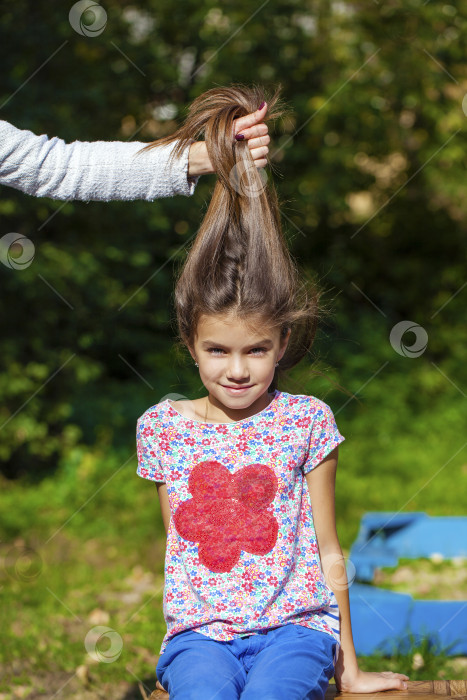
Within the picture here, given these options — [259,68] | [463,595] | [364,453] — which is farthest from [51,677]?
[259,68]

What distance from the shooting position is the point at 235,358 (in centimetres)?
216

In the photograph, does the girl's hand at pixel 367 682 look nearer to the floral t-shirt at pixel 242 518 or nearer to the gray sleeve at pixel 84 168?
the floral t-shirt at pixel 242 518

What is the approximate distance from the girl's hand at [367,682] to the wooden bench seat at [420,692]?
0.01 metres

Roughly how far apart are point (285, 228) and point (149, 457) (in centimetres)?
404

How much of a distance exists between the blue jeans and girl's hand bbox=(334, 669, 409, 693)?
121 millimetres

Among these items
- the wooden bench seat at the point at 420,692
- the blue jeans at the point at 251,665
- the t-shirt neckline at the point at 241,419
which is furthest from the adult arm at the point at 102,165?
the wooden bench seat at the point at 420,692

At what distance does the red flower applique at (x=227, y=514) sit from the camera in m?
2.14

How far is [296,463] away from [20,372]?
3.84 metres

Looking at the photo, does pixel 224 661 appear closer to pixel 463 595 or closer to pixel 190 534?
pixel 190 534

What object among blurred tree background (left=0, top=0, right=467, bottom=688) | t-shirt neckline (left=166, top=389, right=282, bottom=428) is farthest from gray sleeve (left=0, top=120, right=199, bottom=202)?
blurred tree background (left=0, top=0, right=467, bottom=688)

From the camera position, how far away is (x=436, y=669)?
3115 mm

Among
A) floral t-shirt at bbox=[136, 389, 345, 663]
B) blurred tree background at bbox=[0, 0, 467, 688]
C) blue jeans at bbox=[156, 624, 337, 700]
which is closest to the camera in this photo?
blue jeans at bbox=[156, 624, 337, 700]

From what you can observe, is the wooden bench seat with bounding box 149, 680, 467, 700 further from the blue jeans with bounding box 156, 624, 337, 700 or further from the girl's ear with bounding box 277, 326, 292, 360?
the girl's ear with bounding box 277, 326, 292, 360

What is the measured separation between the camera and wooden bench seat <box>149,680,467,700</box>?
6.94 feet
